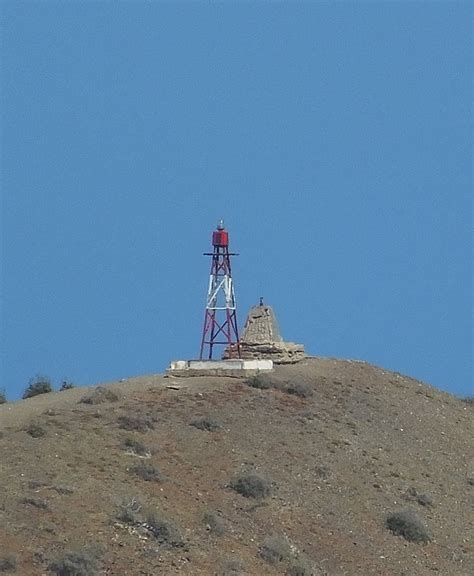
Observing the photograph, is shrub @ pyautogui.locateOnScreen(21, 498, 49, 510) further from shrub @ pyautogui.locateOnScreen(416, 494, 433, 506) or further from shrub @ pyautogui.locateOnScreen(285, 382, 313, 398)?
shrub @ pyautogui.locateOnScreen(285, 382, 313, 398)

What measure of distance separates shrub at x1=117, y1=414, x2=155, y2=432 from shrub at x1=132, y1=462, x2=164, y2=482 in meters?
3.31

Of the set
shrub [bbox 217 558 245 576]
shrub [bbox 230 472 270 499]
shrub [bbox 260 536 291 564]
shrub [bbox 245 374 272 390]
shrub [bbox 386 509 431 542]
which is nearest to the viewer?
shrub [bbox 217 558 245 576]

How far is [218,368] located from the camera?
151ft

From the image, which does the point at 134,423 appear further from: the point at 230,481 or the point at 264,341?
the point at 264,341

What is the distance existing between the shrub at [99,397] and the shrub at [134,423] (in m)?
2.55

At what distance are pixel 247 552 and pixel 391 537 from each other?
591 centimetres

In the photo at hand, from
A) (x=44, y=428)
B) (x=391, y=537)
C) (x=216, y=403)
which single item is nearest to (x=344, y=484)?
(x=391, y=537)

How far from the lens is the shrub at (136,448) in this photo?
35.4 metres

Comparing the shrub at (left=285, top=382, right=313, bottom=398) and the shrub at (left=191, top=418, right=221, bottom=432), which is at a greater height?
the shrub at (left=285, top=382, right=313, bottom=398)

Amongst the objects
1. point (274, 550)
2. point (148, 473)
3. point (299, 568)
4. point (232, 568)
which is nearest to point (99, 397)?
point (148, 473)

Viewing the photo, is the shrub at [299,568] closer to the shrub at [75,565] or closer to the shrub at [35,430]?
the shrub at [75,565]

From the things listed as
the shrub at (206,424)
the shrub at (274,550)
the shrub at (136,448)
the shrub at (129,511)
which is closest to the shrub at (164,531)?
the shrub at (129,511)

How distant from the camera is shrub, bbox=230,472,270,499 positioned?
34.9 meters

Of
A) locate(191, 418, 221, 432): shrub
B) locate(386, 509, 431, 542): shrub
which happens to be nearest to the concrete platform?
locate(191, 418, 221, 432): shrub
